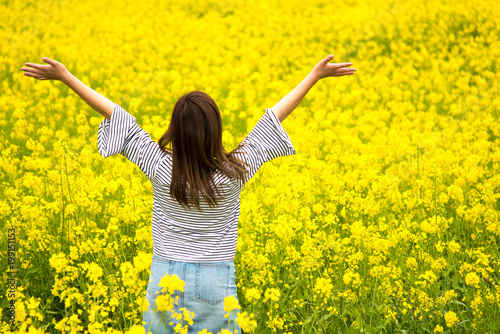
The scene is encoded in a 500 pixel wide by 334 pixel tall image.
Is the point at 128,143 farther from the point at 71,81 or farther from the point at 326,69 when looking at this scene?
the point at 326,69

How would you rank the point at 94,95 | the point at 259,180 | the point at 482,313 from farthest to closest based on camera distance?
1. the point at 259,180
2. the point at 482,313
3. the point at 94,95

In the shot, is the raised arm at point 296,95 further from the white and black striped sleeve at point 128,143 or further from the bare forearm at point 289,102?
the white and black striped sleeve at point 128,143

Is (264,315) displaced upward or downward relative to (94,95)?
downward

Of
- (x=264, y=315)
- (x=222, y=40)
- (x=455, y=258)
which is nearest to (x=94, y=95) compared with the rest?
(x=264, y=315)

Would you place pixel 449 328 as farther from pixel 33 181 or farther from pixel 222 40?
pixel 222 40

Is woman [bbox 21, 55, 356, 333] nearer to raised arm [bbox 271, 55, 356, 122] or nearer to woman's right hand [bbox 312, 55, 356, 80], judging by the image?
raised arm [bbox 271, 55, 356, 122]

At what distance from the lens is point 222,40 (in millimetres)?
9844

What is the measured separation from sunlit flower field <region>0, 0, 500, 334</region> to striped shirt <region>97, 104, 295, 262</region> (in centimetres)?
19

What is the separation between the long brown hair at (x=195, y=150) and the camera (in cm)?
195

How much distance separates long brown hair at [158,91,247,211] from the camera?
195 cm

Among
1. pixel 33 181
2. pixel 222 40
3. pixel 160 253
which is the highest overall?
pixel 222 40

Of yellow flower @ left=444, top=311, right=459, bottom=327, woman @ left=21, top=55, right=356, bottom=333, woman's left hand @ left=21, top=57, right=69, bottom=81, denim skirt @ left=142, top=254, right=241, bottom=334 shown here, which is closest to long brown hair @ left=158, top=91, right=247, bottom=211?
woman @ left=21, top=55, right=356, bottom=333

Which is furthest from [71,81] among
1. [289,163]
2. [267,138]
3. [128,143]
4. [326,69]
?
[289,163]

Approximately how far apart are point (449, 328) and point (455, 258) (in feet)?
2.10
